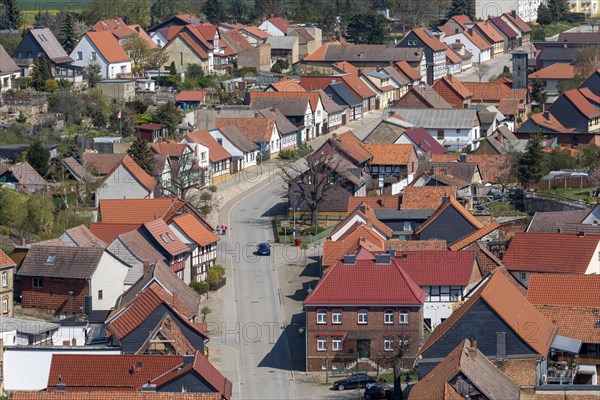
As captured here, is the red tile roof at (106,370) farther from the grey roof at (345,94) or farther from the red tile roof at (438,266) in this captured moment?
the grey roof at (345,94)

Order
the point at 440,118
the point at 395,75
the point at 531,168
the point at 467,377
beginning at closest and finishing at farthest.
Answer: the point at 467,377 < the point at 531,168 < the point at 440,118 < the point at 395,75

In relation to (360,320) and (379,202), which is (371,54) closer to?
(379,202)

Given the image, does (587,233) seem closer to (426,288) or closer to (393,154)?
(426,288)

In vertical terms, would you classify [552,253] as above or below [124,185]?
below

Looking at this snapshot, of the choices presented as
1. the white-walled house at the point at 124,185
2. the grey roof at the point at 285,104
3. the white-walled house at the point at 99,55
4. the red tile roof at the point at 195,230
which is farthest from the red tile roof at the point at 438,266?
the white-walled house at the point at 99,55

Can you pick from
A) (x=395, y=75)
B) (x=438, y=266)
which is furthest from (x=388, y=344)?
(x=395, y=75)
